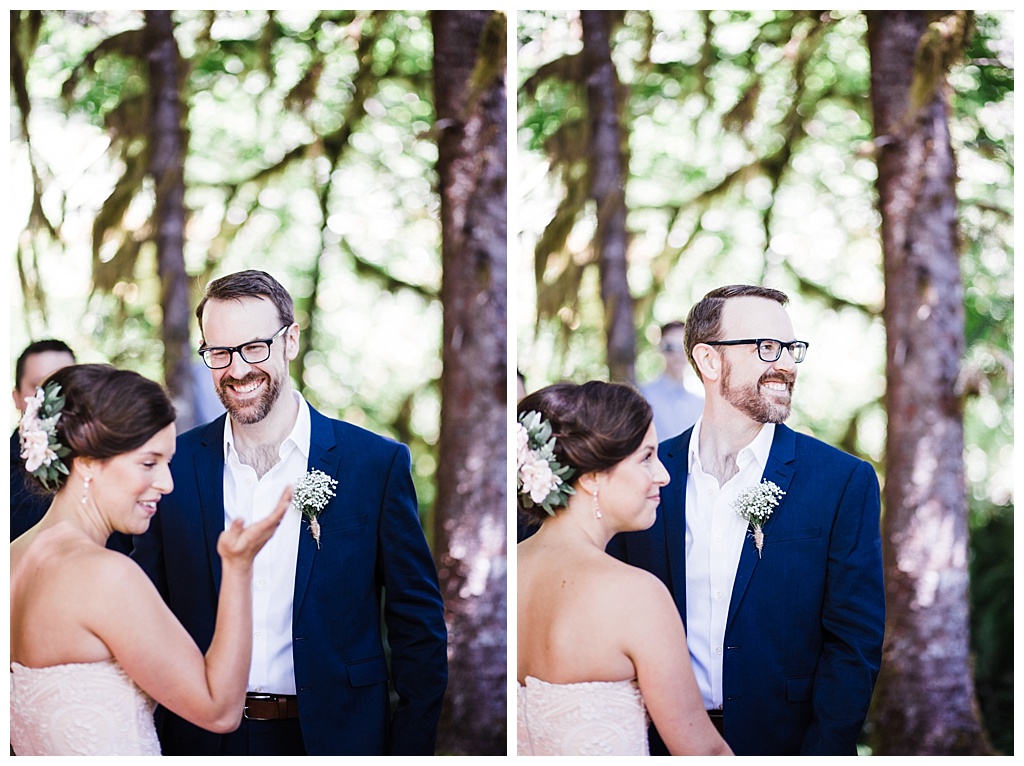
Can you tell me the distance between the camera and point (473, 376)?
3.80 metres

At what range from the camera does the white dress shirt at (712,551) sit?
3553mm

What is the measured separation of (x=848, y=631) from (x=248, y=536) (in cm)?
197

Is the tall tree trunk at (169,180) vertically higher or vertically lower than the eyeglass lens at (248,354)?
higher

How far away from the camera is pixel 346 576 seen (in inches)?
140

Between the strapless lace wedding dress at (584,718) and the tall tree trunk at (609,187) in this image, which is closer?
the strapless lace wedding dress at (584,718)

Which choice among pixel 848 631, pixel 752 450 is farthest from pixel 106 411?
pixel 848 631

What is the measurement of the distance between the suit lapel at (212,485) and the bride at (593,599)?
38.8 inches

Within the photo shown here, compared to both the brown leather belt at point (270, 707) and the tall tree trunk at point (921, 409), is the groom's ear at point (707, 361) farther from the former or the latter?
the brown leather belt at point (270, 707)

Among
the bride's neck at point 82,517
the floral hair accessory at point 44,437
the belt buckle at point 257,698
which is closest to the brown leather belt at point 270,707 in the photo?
the belt buckle at point 257,698

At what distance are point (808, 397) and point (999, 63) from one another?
1394 millimetres

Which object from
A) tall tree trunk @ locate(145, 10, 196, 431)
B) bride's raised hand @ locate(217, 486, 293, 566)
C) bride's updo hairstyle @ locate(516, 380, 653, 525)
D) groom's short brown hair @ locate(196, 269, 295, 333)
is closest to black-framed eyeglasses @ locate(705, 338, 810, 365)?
bride's updo hairstyle @ locate(516, 380, 653, 525)

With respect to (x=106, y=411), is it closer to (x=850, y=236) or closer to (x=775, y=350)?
(x=775, y=350)

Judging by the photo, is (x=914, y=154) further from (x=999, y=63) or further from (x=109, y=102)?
(x=109, y=102)

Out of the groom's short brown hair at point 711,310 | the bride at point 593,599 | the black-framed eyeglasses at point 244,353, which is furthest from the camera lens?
the groom's short brown hair at point 711,310
